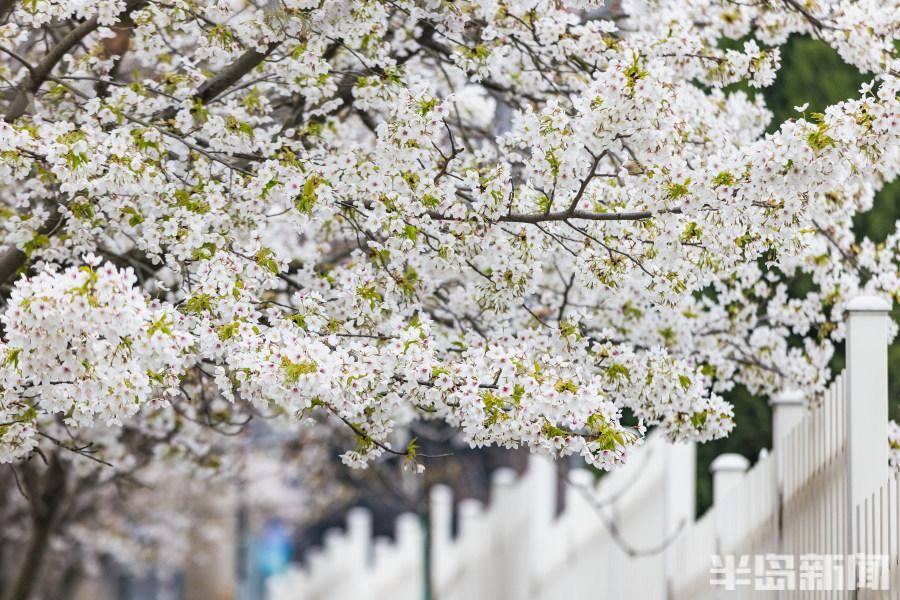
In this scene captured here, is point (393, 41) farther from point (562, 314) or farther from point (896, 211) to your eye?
point (896, 211)

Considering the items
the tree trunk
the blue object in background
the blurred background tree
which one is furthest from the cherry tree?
the blue object in background

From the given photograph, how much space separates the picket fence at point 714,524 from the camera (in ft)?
17.9

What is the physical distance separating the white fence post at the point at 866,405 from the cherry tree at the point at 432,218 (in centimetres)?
42

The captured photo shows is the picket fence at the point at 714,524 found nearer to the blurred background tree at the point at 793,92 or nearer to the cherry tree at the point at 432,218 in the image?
the cherry tree at the point at 432,218

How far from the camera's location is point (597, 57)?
21.2ft

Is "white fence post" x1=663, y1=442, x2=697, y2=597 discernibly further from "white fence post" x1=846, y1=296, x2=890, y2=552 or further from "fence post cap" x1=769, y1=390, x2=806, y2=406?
"white fence post" x1=846, y1=296, x2=890, y2=552

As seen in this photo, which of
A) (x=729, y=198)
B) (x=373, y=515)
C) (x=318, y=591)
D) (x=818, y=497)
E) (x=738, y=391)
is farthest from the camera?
(x=373, y=515)

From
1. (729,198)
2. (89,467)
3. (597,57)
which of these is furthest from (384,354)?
(89,467)

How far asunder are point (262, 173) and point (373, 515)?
111 feet

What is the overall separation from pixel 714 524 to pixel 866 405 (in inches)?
107

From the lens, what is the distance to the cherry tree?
5105mm

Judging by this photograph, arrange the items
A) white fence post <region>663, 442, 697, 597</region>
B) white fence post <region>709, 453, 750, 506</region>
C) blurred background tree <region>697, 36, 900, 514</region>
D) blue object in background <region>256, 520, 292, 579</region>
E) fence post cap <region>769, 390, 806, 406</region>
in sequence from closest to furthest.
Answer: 1. fence post cap <region>769, 390, 806, 406</region>
2. white fence post <region>709, 453, 750, 506</region>
3. white fence post <region>663, 442, 697, 597</region>
4. blurred background tree <region>697, 36, 900, 514</region>
5. blue object in background <region>256, 520, 292, 579</region>

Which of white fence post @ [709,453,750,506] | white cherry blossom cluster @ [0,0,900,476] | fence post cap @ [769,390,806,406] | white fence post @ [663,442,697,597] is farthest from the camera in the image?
white fence post @ [663,442,697,597]

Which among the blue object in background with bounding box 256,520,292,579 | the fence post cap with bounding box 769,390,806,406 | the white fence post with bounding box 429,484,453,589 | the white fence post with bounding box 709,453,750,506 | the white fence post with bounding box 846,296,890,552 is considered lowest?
the white fence post with bounding box 846,296,890,552
